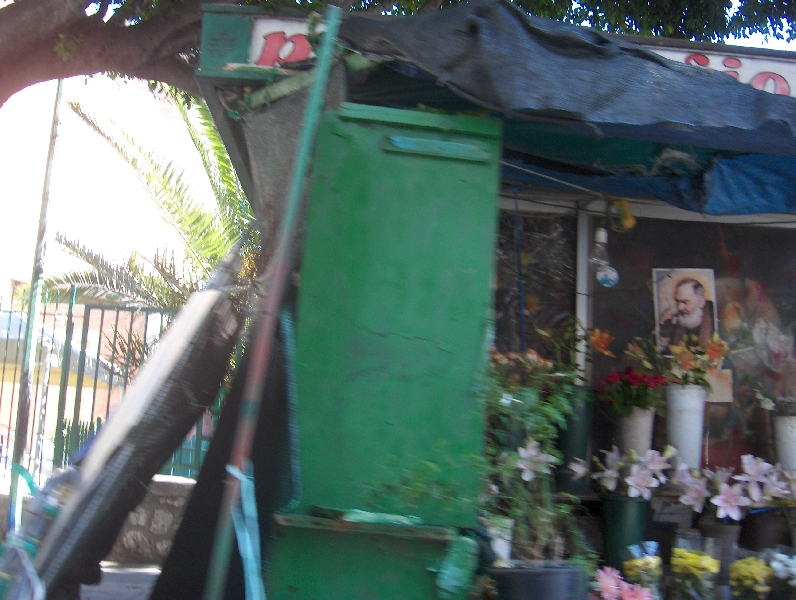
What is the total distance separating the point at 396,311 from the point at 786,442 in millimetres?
2884

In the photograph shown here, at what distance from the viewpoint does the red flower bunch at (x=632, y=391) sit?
4.22 meters

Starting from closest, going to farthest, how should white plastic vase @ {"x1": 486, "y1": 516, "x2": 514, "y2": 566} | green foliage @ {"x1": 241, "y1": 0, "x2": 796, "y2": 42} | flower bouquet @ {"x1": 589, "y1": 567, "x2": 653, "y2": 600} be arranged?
white plastic vase @ {"x1": 486, "y1": 516, "x2": 514, "y2": 566} < flower bouquet @ {"x1": 589, "y1": 567, "x2": 653, "y2": 600} < green foliage @ {"x1": 241, "y1": 0, "x2": 796, "y2": 42}

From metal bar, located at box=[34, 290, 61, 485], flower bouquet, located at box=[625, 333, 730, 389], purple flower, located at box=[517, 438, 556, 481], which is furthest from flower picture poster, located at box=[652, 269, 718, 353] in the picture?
metal bar, located at box=[34, 290, 61, 485]

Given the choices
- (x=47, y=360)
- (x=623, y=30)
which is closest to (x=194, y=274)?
(x=47, y=360)

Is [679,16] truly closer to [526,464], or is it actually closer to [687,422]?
[687,422]

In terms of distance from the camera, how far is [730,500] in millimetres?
4027

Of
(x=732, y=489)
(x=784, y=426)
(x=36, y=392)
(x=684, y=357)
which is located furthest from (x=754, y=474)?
(x=36, y=392)

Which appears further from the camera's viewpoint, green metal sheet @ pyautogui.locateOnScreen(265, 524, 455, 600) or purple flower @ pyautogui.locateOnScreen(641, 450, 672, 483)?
purple flower @ pyautogui.locateOnScreen(641, 450, 672, 483)

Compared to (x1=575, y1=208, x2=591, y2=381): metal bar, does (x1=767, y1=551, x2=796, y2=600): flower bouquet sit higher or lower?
lower

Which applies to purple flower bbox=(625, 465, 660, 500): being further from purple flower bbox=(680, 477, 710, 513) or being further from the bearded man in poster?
the bearded man in poster

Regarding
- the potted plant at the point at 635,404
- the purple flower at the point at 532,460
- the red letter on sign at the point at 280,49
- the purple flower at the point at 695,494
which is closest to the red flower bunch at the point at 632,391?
the potted plant at the point at 635,404

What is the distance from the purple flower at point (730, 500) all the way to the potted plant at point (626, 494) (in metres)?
0.32

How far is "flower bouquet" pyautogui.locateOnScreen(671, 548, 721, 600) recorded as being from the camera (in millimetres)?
3541

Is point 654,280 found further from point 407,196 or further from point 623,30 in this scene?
point 623,30
